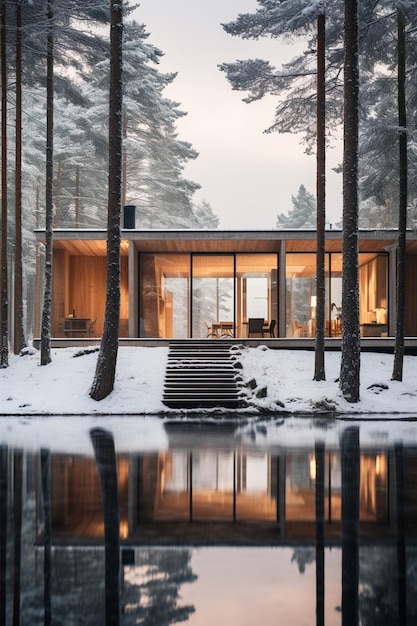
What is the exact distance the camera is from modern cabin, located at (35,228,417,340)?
24.2m

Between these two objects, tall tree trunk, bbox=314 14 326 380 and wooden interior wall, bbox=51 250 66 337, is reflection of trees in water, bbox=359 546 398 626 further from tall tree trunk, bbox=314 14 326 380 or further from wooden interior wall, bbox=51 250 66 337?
wooden interior wall, bbox=51 250 66 337

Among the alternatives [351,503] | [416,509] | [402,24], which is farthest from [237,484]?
[402,24]

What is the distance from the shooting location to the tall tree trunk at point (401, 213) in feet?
59.6

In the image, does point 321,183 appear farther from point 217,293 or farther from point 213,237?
point 217,293

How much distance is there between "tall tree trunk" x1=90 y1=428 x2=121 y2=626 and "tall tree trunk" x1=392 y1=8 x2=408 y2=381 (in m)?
9.82

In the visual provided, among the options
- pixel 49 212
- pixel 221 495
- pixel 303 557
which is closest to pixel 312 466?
pixel 221 495

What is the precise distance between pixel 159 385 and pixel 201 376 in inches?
50.1

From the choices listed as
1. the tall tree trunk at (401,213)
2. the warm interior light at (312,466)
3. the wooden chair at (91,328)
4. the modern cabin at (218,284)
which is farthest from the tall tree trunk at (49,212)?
the warm interior light at (312,466)

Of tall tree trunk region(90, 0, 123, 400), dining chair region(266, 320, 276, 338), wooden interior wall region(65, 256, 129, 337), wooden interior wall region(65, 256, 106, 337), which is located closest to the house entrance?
dining chair region(266, 320, 276, 338)

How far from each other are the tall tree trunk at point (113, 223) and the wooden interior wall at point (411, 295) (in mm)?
12507

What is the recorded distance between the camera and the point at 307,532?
4957 mm

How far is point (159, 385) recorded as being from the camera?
17906 mm

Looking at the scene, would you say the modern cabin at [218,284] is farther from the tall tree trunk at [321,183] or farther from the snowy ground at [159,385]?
the tall tree trunk at [321,183]

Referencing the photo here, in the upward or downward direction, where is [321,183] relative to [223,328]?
upward
